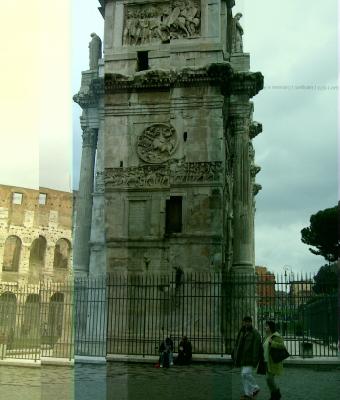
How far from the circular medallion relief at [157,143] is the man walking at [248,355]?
33.2 feet

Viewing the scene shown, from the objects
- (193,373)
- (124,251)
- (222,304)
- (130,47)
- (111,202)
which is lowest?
(193,373)

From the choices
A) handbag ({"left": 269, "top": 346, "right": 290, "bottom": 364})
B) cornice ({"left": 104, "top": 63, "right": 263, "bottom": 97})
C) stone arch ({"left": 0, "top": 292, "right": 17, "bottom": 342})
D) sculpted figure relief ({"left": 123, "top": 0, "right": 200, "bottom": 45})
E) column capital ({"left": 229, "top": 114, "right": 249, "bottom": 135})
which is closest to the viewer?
handbag ({"left": 269, "top": 346, "right": 290, "bottom": 364})

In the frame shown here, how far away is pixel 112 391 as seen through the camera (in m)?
8.71

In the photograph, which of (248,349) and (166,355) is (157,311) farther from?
(248,349)

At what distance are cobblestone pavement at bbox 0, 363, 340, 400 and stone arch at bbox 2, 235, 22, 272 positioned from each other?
19.2m

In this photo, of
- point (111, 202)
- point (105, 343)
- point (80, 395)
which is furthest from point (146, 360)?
point (80, 395)

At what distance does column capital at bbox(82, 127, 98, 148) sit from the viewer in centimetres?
1862

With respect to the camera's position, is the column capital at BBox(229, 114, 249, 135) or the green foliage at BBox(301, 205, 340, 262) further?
the green foliage at BBox(301, 205, 340, 262)

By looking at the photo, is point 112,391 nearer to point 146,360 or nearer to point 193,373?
point 193,373

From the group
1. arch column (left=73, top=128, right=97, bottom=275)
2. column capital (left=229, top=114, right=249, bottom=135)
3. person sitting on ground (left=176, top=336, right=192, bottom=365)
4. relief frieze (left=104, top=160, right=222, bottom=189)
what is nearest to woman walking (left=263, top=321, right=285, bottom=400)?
person sitting on ground (left=176, top=336, right=192, bottom=365)

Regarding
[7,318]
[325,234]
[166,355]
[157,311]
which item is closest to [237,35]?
[157,311]

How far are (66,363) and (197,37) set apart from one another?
10306 millimetres

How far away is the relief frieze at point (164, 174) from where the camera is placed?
16812mm

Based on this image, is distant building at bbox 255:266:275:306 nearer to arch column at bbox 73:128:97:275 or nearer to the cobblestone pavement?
the cobblestone pavement
